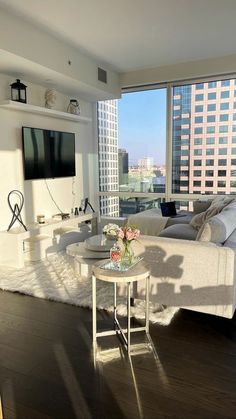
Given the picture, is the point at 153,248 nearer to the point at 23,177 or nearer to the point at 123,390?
the point at 123,390

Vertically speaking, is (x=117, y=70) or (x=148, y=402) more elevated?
(x=117, y=70)

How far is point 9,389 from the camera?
1925mm

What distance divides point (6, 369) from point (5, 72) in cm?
363

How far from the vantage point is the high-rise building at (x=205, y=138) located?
5145mm

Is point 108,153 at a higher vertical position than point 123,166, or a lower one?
higher

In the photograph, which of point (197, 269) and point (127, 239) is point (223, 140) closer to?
point (197, 269)

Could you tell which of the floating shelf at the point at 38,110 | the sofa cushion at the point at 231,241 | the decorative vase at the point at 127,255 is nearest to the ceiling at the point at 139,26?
the floating shelf at the point at 38,110

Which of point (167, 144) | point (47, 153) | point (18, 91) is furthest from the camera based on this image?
point (167, 144)

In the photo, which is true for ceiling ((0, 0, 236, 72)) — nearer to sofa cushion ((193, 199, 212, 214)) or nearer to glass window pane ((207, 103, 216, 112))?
glass window pane ((207, 103, 216, 112))

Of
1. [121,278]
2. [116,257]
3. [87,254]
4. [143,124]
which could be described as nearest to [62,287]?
[87,254]

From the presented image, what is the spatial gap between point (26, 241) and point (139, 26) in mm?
3132

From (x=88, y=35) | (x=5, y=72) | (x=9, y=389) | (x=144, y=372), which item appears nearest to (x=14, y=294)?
(x=9, y=389)

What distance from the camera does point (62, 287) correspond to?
343cm

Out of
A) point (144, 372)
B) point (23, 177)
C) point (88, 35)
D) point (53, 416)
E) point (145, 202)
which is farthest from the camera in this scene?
point (145, 202)
